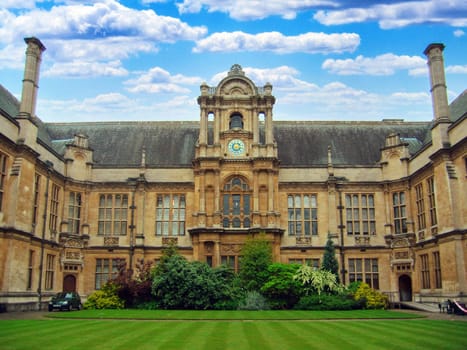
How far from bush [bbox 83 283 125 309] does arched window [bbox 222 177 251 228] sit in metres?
11.1

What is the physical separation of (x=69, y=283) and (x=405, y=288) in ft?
94.2

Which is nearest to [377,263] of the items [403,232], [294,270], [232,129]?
[403,232]

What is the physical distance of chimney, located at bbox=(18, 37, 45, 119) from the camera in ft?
110

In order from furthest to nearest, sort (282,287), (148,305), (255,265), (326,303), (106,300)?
(255,265) < (106,300) < (282,287) < (148,305) < (326,303)

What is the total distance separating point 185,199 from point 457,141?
894 inches

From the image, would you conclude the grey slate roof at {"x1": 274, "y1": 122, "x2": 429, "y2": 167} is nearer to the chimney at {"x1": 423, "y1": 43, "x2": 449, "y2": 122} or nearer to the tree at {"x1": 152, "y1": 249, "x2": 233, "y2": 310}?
the chimney at {"x1": 423, "y1": 43, "x2": 449, "y2": 122}

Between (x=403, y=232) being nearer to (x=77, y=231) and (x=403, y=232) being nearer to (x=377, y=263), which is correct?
(x=377, y=263)

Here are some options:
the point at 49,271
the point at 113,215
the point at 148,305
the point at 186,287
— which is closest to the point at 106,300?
the point at 148,305

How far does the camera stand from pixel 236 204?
4138cm

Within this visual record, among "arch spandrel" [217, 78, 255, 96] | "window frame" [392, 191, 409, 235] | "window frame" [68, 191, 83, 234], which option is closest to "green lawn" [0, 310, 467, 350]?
"window frame" [392, 191, 409, 235]

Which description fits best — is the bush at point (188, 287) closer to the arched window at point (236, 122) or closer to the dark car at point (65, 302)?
the dark car at point (65, 302)

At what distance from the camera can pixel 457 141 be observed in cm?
3091

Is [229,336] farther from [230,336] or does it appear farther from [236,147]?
[236,147]

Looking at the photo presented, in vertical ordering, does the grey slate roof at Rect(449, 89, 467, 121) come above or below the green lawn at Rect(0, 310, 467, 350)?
above
